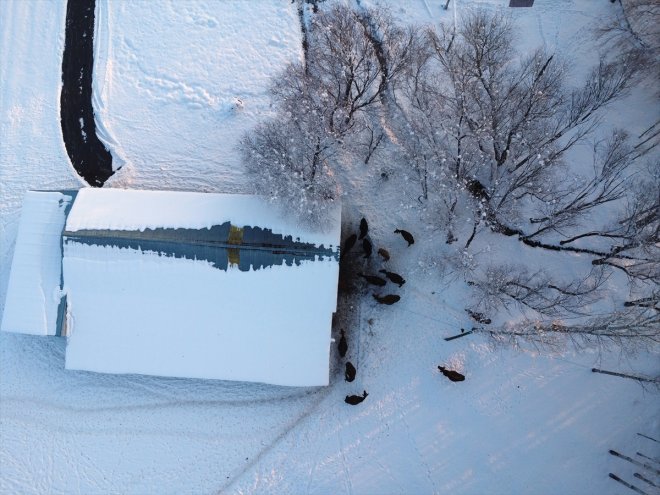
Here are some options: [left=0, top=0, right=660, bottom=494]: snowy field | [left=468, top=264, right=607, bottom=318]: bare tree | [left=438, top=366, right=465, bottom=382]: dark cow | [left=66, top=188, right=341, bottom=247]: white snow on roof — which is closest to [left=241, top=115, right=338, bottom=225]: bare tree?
[left=66, top=188, right=341, bottom=247]: white snow on roof

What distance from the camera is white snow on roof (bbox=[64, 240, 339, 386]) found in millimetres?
19000

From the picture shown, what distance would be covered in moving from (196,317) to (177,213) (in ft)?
14.0

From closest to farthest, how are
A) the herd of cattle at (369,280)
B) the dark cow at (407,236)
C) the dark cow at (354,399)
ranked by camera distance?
the dark cow at (354,399) < the herd of cattle at (369,280) < the dark cow at (407,236)

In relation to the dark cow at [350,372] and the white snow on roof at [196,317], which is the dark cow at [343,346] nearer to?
the dark cow at [350,372]

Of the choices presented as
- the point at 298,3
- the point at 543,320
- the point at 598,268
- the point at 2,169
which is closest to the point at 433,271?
the point at 543,320

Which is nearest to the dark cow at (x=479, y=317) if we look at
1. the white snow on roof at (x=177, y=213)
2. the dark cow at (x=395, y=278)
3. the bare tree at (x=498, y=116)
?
the dark cow at (x=395, y=278)

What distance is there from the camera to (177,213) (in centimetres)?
1958

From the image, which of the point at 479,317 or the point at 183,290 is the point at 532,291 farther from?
the point at 183,290

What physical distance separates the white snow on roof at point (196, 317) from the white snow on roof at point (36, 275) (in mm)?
879

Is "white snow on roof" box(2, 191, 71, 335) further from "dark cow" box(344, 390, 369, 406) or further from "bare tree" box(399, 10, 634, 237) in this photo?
"bare tree" box(399, 10, 634, 237)

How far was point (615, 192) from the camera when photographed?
73.1 ft

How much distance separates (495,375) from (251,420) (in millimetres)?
10877

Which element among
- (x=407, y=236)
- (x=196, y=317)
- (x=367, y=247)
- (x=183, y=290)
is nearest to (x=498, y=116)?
(x=407, y=236)

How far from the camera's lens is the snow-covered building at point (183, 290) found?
1894cm
